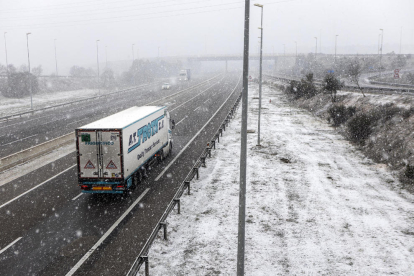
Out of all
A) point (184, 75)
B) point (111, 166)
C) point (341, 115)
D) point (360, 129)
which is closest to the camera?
point (111, 166)

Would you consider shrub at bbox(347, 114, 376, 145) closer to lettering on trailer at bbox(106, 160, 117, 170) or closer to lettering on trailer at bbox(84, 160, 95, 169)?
lettering on trailer at bbox(106, 160, 117, 170)

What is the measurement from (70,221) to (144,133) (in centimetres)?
499

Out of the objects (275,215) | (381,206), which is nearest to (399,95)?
(381,206)

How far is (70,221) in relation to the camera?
1183 centimetres

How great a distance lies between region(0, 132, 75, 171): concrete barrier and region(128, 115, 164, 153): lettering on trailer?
8549 millimetres

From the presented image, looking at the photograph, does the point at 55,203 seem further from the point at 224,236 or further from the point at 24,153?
the point at 24,153

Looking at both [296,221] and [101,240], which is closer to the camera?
[101,240]

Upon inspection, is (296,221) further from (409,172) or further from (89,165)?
(89,165)

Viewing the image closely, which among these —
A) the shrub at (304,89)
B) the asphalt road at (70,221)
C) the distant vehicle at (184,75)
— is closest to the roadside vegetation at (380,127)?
the shrub at (304,89)

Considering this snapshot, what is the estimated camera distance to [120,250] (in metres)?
9.93

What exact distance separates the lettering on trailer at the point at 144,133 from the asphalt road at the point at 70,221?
2096 mm

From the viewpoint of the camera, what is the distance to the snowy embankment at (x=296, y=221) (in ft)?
31.0

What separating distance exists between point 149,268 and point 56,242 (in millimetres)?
3223

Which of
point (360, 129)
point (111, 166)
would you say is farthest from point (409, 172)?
point (111, 166)
